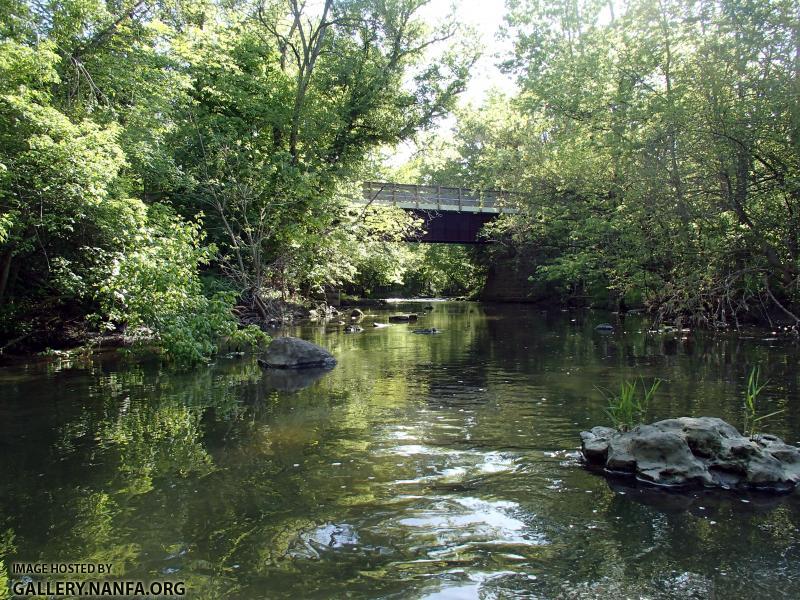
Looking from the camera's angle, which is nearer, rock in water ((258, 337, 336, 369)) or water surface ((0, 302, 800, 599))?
water surface ((0, 302, 800, 599))

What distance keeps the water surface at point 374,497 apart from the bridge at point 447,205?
21.3 metres

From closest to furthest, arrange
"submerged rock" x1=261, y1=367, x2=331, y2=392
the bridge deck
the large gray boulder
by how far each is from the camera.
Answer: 1. the large gray boulder
2. "submerged rock" x1=261, y1=367, x2=331, y2=392
3. the bridge deck

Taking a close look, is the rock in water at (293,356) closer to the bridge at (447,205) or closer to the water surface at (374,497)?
the water surface at (374,497)

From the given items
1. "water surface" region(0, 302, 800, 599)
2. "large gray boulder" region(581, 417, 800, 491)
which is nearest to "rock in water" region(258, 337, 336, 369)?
"water surface" region(0, 302, 800, 599)

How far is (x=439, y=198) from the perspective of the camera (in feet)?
119

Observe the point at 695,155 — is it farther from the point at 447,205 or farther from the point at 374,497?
the point at 447,205

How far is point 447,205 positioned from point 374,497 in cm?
3215

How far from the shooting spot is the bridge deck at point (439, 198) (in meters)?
32.6

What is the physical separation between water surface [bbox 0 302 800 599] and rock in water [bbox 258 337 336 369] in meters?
2.29

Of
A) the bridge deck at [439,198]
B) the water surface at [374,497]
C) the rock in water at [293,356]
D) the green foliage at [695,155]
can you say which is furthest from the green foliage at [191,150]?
the green foliage at [695,155]

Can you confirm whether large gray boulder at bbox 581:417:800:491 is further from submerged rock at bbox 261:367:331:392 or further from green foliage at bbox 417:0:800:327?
green foliage at bbox 417:0:800:327

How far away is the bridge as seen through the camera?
109 feet

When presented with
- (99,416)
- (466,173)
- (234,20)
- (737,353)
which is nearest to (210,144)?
(234,20)

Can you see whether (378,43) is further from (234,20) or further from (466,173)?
(466,173)
